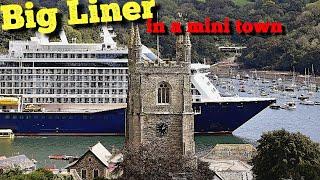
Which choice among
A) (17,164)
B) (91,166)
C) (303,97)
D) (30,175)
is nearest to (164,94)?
(30,175)

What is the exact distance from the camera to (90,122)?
83.6m

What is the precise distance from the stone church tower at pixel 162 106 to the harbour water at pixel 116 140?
677 inches

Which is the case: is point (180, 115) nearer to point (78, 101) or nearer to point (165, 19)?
point (78, 101)

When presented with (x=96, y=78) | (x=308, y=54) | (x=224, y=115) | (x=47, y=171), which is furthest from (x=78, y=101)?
(x=308, y=54)

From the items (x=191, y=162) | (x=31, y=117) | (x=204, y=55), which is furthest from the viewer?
(x=204, y=55)

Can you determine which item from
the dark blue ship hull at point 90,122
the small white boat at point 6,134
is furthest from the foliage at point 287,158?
the small white boat at point 6,134

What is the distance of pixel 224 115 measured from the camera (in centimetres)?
8388

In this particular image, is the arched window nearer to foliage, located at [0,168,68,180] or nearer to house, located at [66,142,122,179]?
foliage, located at [0,168,68,180]

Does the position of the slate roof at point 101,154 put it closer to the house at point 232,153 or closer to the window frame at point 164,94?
the house at point 232,153

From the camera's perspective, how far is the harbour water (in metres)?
72.8

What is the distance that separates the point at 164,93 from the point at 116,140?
34.0 m

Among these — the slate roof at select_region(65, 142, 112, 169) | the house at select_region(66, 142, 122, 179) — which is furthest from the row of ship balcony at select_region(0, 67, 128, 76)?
the house at select_region(66, 142, 122, 179)

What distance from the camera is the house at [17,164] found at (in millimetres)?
53438

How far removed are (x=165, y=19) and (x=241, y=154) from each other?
402ft
